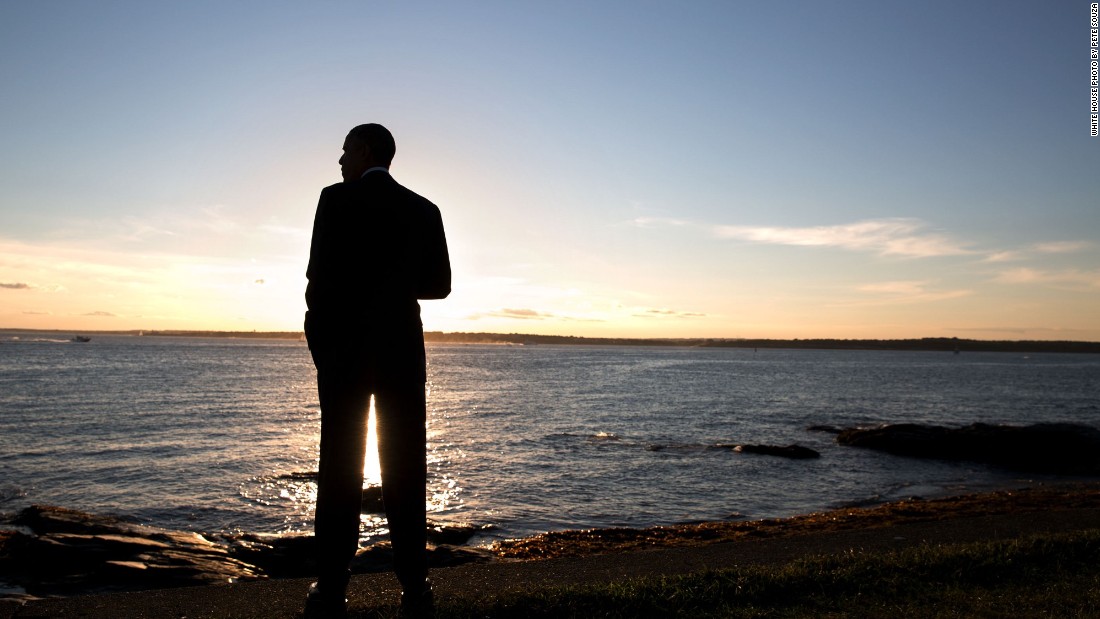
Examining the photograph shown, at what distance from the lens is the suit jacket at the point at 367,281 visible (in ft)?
11.8

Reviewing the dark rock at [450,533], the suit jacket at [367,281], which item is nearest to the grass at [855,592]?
the suit jacket at [367,281]

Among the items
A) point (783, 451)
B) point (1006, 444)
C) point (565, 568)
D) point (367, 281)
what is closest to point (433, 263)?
point (367, 281)

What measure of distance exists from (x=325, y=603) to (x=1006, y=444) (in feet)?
84.3

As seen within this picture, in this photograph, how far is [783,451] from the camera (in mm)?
23094

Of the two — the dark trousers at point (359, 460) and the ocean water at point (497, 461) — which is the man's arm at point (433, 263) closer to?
the dark trousers at point (359, 460)

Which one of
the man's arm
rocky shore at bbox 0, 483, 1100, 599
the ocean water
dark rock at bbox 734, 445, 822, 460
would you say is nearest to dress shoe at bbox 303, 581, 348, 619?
the man's arm

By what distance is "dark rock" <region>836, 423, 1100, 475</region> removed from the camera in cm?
2219

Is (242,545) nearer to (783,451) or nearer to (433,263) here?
(433,263)

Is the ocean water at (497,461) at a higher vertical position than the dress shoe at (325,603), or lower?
lower

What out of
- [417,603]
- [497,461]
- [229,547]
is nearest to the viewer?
[417,603]

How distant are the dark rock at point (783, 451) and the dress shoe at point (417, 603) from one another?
67.3 ft

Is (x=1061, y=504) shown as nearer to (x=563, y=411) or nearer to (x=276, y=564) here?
(x=276, y=564)

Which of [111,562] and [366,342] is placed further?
[111,562]

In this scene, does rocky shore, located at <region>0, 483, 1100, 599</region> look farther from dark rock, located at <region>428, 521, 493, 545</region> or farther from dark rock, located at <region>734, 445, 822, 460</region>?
dark rock, located at <region>734, 445, 822, 460</region>
